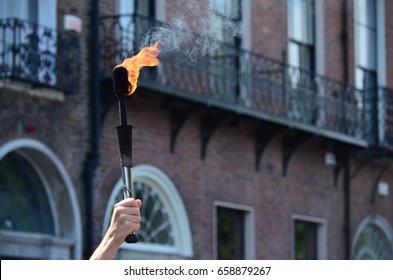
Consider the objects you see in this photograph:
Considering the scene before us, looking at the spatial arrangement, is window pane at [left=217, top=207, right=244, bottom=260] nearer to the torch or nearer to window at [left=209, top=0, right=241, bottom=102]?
window at [left=209, top=0, right=241, bottom=102]

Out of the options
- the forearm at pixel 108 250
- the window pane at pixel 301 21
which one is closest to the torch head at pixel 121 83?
the forearm at pixel 108 250

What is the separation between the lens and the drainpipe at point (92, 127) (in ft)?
62.1

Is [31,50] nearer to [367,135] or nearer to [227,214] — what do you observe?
[227,214]

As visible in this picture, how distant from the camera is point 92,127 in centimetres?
1917

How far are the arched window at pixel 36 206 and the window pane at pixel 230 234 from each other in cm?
418

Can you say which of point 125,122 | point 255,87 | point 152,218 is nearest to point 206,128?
point 255,87

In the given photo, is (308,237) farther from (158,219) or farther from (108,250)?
(108,250)

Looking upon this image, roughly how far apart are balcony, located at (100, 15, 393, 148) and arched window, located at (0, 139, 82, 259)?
5.10 ft

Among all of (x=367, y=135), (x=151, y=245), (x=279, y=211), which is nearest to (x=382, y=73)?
(x=367, y=135)

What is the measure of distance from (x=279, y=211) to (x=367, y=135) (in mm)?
3146

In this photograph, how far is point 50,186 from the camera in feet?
60.6

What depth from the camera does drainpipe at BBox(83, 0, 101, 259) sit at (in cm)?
1894

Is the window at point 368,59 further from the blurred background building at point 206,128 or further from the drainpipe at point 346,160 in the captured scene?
the drainpipe at point 346,160

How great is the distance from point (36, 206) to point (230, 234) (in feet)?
17.1
